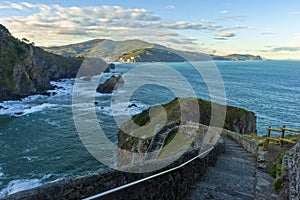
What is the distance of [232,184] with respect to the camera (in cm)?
873

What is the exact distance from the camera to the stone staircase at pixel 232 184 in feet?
24.6

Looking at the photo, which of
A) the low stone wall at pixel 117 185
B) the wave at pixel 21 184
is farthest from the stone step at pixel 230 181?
the wave at pixel 21 184

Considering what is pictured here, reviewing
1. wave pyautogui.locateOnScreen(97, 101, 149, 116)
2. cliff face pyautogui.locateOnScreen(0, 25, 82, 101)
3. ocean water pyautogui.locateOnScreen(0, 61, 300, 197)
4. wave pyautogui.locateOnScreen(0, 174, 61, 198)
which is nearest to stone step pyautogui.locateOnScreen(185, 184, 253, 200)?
wave pyautogui.locateOnScreen(0, 174, 61, 198)

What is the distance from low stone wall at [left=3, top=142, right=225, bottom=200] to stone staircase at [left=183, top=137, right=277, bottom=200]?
26.9 inches

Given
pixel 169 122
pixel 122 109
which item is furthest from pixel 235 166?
pixel 122 109

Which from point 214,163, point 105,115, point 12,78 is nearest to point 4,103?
point 12,78

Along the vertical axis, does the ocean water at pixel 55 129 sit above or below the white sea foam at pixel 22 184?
above

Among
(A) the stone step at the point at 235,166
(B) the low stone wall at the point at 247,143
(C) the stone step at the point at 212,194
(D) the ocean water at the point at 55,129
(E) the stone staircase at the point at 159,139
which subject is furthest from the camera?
(D) the ocean water at the point at 55,129

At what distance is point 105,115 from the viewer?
56.1 metres

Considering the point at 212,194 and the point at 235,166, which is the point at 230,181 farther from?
the point at 235,166

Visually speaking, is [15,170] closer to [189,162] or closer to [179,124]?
[179,124]

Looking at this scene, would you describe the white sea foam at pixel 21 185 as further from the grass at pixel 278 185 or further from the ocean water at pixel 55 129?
the grass at pixel 278 185

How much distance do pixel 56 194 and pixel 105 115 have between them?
52782 mm

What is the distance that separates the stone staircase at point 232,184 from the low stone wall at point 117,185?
2.24 feet
